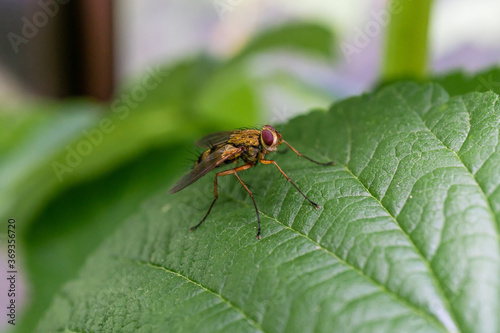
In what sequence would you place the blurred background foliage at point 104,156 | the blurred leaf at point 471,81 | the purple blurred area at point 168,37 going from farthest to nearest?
1. the purple blurred area at point 168,37
2. the blurred background foliage at point 104,156
3. the blurred leaf at point 471,81

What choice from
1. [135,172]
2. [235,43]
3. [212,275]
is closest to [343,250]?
[212,275]

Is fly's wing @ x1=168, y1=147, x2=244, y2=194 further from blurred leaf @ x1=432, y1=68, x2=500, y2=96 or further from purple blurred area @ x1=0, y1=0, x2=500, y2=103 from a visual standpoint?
purple blurred area @ x1=0, y1=0, x2=500, y2=103

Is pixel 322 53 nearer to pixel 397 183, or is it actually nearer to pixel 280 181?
pixel 280 181

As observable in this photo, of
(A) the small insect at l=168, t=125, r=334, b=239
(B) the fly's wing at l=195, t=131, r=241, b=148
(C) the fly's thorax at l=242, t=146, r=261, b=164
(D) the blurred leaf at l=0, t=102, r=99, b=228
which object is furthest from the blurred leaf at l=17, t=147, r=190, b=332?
(C) the fly's thorax at l=242, t=146, r=261, b=164

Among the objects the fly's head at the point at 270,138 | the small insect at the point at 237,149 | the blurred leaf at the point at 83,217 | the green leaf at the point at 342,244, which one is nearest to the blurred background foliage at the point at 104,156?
the blurred leaf at the point at 83,217

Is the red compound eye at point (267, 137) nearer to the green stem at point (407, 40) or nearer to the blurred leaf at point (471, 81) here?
the green stem at point (407, 40)

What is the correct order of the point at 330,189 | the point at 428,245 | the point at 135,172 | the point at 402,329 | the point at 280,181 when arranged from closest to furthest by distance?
the point at 402,329 < the point at 428,245 < the point at 330,189 < the point at 280,181 < the point at 135,172

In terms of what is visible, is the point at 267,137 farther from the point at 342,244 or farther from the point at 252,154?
the point at 342,244
